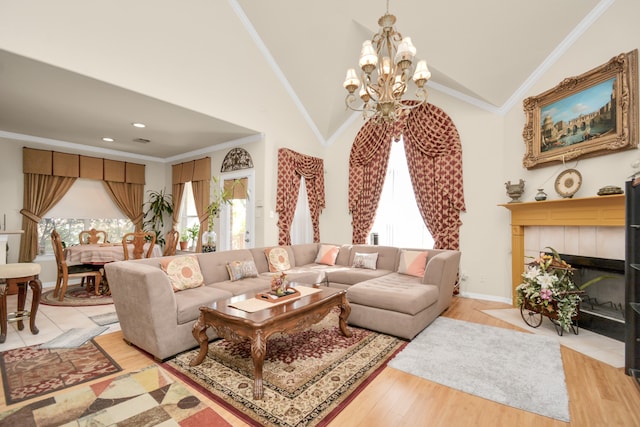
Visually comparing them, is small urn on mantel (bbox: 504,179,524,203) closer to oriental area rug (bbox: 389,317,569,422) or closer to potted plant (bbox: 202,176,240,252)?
oriental area rug (bbox: 389,317,569,422)

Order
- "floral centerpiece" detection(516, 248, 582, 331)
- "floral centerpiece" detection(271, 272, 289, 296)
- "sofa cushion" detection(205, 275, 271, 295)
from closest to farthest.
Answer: "floral centerpiece" detection(271, 272, 289, 296) < "floral centerpiece" detection(516, 248, 582, 331) < "sofa cushion" detection(205, 275, 271, 295)

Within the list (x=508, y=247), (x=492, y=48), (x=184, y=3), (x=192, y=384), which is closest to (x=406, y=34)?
(x=492, y=48)

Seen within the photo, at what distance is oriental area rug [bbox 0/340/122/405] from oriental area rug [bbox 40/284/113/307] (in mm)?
1569

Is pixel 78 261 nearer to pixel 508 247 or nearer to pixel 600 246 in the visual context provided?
pixel 508 247

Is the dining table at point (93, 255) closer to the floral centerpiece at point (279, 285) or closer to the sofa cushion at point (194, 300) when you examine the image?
the sofa cushion at point (194, 300)

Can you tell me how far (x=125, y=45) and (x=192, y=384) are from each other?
3627 millimetres

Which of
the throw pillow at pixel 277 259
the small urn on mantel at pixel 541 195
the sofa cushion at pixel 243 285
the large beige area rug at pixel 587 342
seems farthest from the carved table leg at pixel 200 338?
the small urn on mantel at pixel 541 195

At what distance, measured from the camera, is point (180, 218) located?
705 centimetres

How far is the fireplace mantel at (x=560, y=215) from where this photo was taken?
3020 millimetres

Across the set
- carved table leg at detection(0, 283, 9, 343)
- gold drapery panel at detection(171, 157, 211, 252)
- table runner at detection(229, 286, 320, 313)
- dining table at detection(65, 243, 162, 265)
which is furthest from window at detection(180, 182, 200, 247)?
table runner at detection(229, 286, 320, 313)

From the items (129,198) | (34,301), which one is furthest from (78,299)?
(129,198)

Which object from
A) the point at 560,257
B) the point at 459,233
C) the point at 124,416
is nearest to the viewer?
the point at 124,416

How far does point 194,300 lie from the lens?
2785 millimetres

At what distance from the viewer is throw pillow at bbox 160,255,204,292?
3098mm
